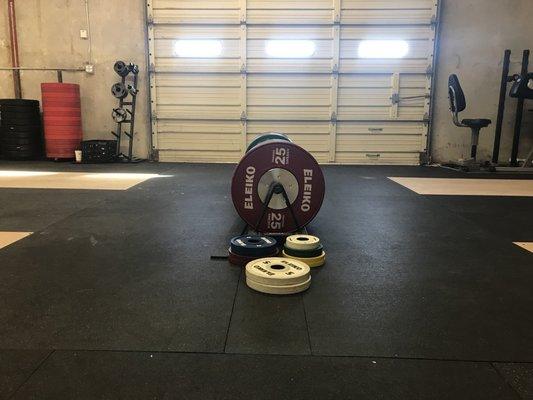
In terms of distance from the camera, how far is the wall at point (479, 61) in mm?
6996

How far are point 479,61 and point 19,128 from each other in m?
7.86

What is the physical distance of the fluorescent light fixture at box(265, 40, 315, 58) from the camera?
718cm

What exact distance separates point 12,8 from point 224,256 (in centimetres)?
724

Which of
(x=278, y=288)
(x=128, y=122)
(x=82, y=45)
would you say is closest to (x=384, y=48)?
(x=128, y=122)

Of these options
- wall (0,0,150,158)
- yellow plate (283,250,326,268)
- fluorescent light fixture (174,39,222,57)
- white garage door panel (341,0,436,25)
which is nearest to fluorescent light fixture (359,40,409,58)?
white garage door panel (341,0,436,25)

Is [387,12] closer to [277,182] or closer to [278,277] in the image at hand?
[277,182]

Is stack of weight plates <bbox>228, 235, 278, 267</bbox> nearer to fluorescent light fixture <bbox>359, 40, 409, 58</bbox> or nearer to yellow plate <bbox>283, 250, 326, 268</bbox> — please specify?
yellow plate <bbox>283, 250, 326, 268</bbox>

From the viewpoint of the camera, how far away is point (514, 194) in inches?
178

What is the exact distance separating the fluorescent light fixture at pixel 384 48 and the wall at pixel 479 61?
65cm

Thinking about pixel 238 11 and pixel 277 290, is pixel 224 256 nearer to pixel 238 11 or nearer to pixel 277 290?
pixel 277 290

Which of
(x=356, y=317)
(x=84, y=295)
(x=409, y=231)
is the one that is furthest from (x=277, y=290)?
(x=409, y=231)

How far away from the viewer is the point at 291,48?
23.6ft

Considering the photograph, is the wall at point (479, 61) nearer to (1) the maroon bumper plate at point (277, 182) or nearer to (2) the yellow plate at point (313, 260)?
(1) the maroon bumper plate at point (277, 182)

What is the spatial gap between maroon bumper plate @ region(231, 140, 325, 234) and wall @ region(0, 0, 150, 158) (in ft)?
18.0
